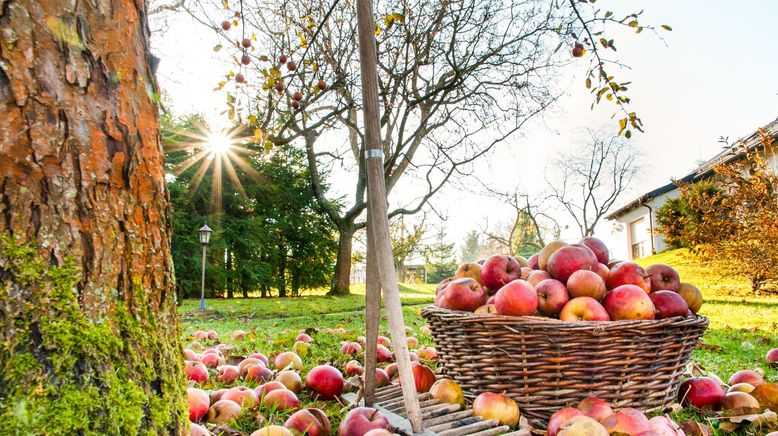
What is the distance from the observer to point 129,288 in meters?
1.11

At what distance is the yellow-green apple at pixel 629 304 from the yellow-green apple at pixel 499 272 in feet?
1.53

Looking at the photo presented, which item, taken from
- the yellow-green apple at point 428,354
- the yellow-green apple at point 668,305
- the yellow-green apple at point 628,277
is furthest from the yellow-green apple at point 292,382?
the yellow-green apple at point 668,305

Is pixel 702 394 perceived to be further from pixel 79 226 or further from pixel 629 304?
pixel 79 226

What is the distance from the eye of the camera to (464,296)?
→ 92.5 inches

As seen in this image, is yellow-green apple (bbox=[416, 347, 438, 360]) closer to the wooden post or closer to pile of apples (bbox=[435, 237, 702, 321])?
pile of apples (bbox=[435, 237, 702, 321])

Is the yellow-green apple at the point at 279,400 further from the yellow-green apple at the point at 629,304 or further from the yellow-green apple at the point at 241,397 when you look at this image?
A: the yellow-green apple at the point at 629,304

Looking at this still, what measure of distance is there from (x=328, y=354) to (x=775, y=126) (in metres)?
Answer: 19.3

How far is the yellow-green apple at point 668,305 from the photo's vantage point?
215cm

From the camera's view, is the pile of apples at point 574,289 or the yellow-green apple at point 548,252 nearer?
the pile of apples at point 574,289

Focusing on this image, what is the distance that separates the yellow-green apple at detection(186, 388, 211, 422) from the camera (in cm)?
185

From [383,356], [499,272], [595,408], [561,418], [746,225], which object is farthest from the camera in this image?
[746,225]

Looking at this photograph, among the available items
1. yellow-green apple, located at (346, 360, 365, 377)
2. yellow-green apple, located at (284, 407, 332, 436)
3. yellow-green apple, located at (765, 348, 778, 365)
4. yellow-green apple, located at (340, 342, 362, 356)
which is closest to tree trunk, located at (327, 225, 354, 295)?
yellow-green apple, located at (340, 342, 362, 356)

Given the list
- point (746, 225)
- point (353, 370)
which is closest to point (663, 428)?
point (353, 370)

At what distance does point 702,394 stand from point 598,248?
80 cm
